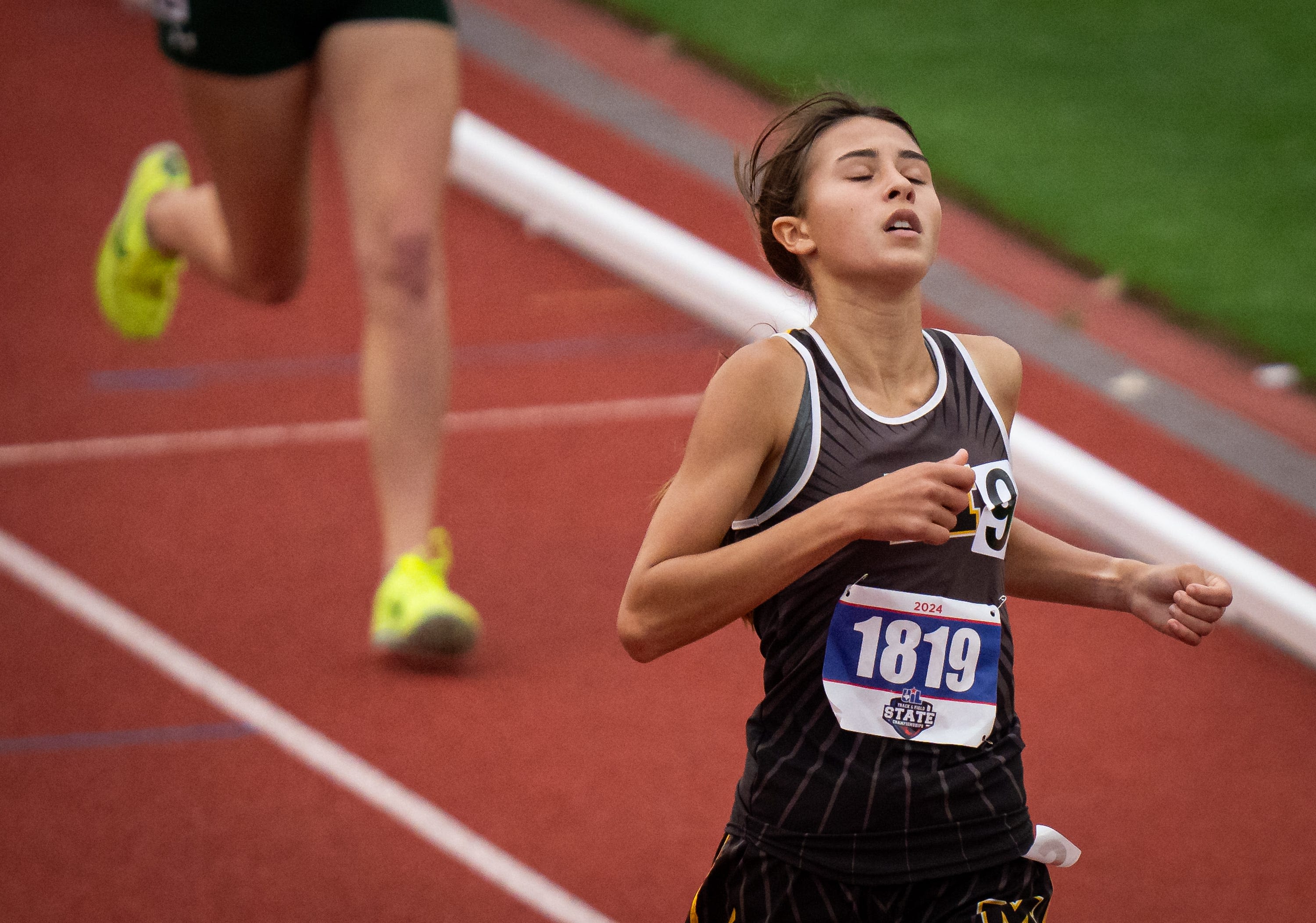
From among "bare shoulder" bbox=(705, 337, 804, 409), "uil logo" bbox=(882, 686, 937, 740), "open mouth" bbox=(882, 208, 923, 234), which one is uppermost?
"open mouth" bbox=(882, 208, 923, 234)

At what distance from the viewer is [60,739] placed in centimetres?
335

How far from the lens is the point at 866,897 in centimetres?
209

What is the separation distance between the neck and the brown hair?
113mm

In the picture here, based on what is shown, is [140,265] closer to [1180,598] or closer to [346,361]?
[346,361]

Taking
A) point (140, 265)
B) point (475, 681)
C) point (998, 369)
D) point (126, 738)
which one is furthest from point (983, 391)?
point (140, 265)

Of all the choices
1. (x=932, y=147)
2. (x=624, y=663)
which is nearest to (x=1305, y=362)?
(x=932, y=147)

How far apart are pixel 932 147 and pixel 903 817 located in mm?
4907

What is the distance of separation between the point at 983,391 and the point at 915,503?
400 mm

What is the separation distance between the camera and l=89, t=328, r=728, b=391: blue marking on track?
192 inches

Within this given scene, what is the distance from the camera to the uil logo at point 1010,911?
2096 millimetres

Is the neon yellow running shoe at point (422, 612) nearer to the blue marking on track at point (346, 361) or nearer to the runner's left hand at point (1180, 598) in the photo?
the runner's left hand at point (1180, 598)

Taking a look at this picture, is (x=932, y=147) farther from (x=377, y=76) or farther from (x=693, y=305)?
(x=377, y=76)

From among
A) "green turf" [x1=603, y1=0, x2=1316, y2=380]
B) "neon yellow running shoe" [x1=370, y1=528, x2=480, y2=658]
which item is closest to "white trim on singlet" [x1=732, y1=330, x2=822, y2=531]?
"neon yellow running shoe" [x1=370, y1=528, x2=480, y2=658]

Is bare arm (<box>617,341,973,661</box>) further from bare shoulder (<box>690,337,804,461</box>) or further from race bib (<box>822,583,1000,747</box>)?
race bib (<box>822,583,1000,747</box>)
